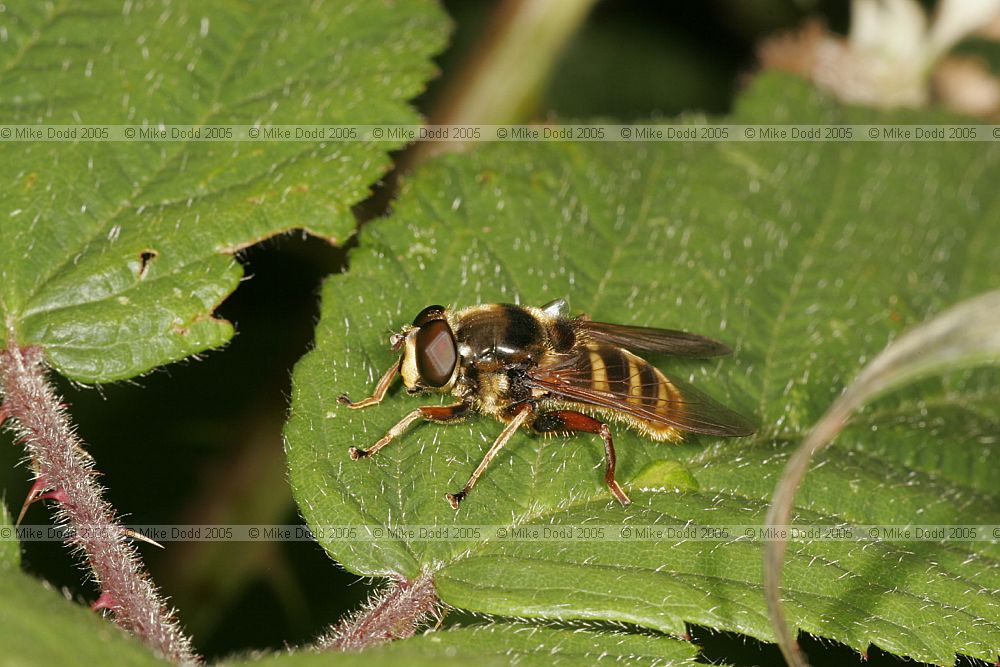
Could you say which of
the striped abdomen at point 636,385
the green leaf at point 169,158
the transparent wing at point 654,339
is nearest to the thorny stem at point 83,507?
the green leaf at point 169,158

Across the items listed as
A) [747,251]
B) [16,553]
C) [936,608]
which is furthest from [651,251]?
[16,553]

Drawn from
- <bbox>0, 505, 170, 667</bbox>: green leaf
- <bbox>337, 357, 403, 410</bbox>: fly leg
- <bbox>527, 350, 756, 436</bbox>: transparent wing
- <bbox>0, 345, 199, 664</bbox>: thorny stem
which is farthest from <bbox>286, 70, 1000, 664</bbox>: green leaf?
<bbox>0, 505, 170, 667</bbox>: green leaf

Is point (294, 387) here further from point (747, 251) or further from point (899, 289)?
point (899, 289)

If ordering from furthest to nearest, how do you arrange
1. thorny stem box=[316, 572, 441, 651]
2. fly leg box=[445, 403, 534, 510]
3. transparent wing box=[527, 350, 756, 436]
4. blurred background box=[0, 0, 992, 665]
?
blurred background box=[0, 0, 992, 665], transparent wing box=[527, 350, 756, 436], fly leg box=[445, 403, 534, 510], thorny stem box=[316, 572, 441, 651]

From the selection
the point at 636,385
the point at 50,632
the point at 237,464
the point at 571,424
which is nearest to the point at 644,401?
the point at 636,385

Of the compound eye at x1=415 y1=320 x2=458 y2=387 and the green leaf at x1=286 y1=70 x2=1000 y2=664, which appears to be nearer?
the green leaf at x1=286 y1=70 x2=1000 y2=664

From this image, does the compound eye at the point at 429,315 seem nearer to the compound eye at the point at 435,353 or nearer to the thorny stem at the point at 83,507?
the compound eye at the point at 435,353

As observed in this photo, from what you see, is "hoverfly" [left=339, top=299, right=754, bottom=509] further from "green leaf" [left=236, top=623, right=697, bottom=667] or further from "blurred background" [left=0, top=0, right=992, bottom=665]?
"blurred background" [left=0, top=0, right=992, bottom=665]

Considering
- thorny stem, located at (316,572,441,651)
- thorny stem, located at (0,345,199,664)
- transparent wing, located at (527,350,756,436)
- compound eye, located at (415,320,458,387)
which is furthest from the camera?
transparent wing, located at (527,350,756,436)
